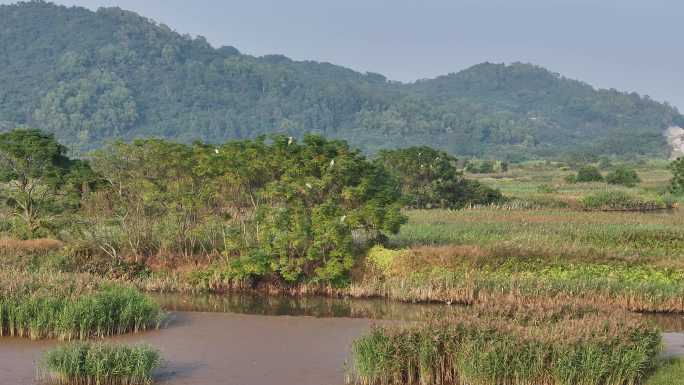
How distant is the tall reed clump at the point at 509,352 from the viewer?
1427 centimetres

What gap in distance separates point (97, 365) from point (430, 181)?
37136 millimetres

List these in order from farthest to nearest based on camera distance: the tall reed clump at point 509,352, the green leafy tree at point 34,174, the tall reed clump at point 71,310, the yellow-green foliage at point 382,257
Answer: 1. the green leafy tree at point 34,174
2. the yellow-green foliage at point 382,257
3. the tall reed clump at point 71,310
4. the tall reed clump at point 509,352

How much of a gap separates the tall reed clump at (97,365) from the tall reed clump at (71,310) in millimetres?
3294

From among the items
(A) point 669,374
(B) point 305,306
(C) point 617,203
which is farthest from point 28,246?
(C) point 617,203

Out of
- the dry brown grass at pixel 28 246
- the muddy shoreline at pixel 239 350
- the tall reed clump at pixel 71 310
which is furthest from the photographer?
the dry brown grass at pixel 28 246

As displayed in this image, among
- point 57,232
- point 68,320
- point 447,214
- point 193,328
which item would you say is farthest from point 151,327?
point 447,214

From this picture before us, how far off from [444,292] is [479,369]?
9.39 meters

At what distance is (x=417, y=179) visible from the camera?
50500mm

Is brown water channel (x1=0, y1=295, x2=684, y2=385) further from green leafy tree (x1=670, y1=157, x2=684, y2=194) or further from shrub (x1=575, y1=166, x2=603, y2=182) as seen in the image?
shrub (x1=575, y1=166, x2=603, y2=182)

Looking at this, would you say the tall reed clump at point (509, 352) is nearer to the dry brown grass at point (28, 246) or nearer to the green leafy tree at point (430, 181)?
the dry brown grass at point (28, 246)

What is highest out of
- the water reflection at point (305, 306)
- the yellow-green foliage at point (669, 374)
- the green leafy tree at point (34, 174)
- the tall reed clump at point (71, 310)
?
the green leafy tree at point (34, 174)

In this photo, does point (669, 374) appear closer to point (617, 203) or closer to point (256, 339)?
point (256, 339)

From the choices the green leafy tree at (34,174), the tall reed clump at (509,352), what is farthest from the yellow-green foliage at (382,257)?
the green leafy tree at (34,174)

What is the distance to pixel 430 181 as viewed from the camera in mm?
50406
